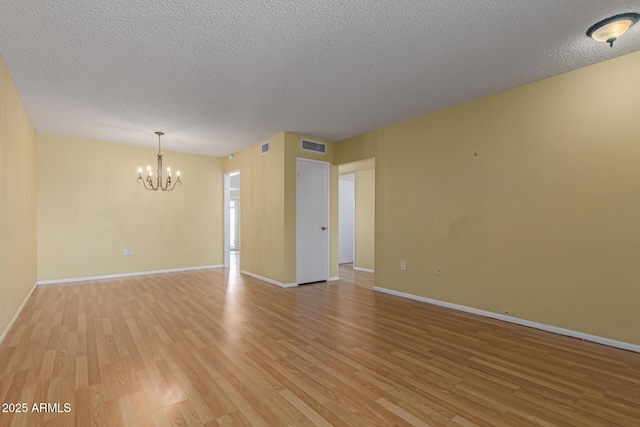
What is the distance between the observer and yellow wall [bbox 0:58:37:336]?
2.90 metres

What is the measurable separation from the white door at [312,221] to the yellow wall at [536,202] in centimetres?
159

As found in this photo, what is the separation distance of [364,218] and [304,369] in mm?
5092

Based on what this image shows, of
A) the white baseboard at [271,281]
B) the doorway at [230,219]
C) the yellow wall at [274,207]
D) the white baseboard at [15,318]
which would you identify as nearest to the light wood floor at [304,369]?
the white baseboard at [15,318]

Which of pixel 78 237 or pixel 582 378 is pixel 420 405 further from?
pixel 78 237

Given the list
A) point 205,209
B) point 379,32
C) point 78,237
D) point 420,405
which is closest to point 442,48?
point 379,32

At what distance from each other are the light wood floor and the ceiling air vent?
2840 mm

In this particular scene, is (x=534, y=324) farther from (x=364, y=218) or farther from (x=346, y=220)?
(x=346, y=220)

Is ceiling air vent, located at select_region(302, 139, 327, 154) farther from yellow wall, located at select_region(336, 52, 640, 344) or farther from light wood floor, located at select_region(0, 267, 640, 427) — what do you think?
light wood floor, located at select_region(0, 267, 640, 427)

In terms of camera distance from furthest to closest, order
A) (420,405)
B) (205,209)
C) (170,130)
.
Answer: (205,209) → (170,130) → (420,405)

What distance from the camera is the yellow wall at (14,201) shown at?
9.51 feet

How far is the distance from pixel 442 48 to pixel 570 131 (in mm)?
1647

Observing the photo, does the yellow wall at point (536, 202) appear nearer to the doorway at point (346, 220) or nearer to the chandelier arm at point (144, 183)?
the doorway at point (346, 220)

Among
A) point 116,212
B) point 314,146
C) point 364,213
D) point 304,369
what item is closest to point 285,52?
point 304,369

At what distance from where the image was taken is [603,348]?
8.89 ft
